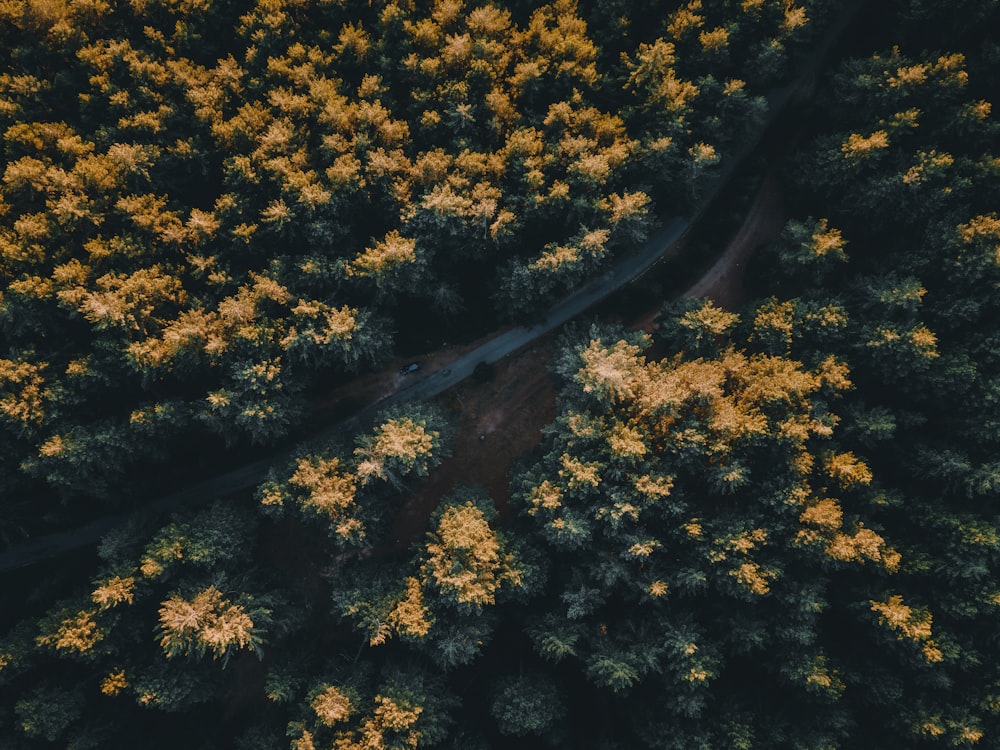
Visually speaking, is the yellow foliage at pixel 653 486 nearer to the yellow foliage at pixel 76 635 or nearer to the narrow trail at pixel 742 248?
the narrow trail at pixel 742 248

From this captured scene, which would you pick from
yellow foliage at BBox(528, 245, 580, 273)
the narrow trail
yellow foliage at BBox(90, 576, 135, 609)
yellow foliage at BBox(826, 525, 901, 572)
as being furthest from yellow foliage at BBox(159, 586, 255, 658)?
the narrow trail

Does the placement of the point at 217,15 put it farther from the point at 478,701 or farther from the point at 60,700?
the point at 478,701

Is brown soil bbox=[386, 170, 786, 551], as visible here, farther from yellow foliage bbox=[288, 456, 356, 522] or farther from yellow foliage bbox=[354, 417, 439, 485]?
yellow foliage bbox=[288, 456, 356, 522]

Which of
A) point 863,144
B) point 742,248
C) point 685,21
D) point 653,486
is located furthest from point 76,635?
point 863,144

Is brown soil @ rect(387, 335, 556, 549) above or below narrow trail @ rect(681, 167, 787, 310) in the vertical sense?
below

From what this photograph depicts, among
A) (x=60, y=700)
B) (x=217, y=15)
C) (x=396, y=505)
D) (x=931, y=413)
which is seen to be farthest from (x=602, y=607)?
(x=217, y=15)

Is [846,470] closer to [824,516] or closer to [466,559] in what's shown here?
[824,516]

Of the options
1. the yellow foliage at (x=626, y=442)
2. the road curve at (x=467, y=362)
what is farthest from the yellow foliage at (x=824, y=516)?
the road curve at (x=467, y=362)
